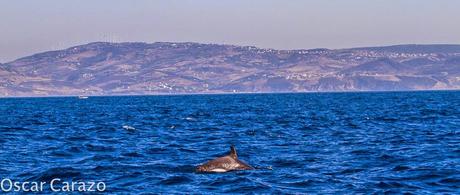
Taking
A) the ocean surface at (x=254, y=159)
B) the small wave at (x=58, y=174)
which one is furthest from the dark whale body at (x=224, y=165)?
the small wave at (x=58, y=174)

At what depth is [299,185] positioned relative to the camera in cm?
2809

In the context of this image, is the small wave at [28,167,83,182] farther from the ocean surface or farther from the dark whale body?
the dark whale body

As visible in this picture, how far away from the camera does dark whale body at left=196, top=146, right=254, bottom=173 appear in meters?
31.6

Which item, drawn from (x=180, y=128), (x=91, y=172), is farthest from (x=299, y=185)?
(x=180, y=128)

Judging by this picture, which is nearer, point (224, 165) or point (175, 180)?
point (175, 180)

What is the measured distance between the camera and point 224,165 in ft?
104

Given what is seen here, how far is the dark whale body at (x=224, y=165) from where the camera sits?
104 feet

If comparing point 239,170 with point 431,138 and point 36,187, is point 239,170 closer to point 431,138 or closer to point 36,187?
point 36,187

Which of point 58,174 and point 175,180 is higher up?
point 58,174

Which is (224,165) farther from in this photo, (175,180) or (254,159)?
(254,159)

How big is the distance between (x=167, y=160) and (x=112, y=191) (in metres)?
9.32

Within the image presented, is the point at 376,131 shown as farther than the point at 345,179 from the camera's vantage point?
Yes

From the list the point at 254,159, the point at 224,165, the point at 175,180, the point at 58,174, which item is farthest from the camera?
the point at 254,159

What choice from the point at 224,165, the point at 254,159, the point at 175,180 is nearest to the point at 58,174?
the point at 175,180
